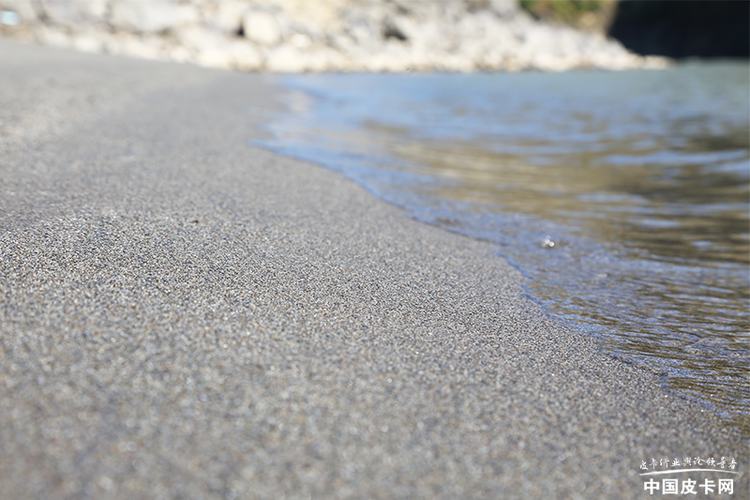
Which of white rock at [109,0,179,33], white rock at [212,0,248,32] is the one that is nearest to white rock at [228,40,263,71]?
white rock at [212,0,248,32]

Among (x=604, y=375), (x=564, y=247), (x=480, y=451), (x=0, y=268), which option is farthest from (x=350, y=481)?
(x=564, y=247)

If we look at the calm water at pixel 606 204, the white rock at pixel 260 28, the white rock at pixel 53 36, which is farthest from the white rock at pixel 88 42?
the calm water at pixel 606 204

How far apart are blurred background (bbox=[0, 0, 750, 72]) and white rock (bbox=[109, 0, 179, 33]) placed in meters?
0.03

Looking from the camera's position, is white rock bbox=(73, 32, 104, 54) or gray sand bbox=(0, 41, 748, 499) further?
white rock bbox=(73, 32, 104, 54)

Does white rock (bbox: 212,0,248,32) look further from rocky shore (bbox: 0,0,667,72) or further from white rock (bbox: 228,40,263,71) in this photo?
white rock (bbox: 228,40,263,71)

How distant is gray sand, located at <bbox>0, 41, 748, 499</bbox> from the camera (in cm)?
112

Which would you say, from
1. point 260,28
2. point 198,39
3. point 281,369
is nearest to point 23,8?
point 198,39

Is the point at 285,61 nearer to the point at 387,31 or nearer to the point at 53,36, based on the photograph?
the point at 53,36

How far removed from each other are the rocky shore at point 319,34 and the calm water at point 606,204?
33.4ft

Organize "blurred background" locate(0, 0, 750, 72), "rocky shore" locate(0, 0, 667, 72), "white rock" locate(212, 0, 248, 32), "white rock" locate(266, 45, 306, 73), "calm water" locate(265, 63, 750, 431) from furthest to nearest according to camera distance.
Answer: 1. "white rock" locate(212, 0, 248, 32)
2. "white rock" locate(266, 45, 306, 73)
3. "blurred background" locate(0, 0, 750, 72)
4. "rocky shore" locate(0, 0, 667, 72)
5. "calm water" locate(265, 63, 750, 431)

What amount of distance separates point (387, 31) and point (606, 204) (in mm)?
27792

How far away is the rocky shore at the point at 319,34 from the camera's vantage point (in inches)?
610

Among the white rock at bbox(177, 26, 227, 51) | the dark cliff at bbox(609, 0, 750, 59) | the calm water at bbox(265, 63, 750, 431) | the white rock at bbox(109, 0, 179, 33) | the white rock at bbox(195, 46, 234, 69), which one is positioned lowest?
the calm water at bbox(265, 63, 750, 431)

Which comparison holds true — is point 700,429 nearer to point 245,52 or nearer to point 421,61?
point 245,52
